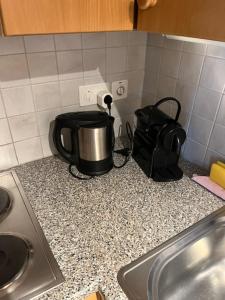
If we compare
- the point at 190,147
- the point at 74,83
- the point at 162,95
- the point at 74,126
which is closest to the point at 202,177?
the point at 190,147

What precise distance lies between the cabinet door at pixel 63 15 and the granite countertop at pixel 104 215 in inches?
21.4

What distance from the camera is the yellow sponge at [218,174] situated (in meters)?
0.86

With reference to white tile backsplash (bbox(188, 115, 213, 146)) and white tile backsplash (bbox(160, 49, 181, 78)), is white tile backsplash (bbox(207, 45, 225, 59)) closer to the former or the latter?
white tile backsplash (bbox(160, 49, 181, 78))

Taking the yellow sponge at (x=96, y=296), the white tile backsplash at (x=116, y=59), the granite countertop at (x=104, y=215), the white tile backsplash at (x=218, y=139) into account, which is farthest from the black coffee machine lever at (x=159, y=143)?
the yellow sponge at (x=96, y=296)

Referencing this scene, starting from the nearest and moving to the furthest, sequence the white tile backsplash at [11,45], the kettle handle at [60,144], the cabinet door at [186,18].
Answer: the cabinet door at [186,18], the white tile backsplash at [11,45], the kettle handle at [60,144]

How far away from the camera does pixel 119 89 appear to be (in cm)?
111

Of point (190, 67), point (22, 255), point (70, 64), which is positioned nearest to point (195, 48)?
point (190, 67)

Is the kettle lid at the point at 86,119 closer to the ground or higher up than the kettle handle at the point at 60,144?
higher up

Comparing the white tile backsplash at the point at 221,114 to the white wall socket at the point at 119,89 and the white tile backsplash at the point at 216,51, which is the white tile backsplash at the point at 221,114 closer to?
the white tile backsplash at the point at 216,51

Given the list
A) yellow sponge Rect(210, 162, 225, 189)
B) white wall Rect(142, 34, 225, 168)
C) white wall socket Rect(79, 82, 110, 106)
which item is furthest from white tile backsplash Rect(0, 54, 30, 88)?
yellow sponge Rect(210, 162, 225, 189)

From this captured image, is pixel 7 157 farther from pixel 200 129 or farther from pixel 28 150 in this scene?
pixel 200 129

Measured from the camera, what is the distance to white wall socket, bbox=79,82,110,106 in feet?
3.32

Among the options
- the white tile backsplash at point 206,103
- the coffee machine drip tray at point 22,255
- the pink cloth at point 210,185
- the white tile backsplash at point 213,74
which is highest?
the white tile backsplash at point 213,74

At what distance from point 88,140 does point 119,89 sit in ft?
1.21
